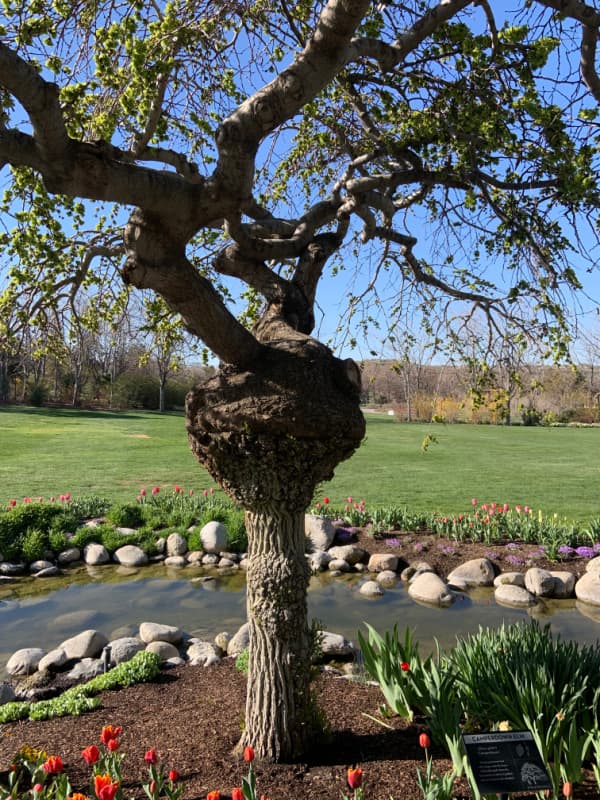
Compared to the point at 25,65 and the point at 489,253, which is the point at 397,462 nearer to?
the point at 489,253

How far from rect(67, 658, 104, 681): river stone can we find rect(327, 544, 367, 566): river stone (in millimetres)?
4449

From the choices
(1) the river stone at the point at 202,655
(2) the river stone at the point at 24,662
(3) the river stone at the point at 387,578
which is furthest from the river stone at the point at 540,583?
(2) the river stone at the point at 24,662

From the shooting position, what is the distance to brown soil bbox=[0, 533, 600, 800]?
3031 mm

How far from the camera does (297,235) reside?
13.6 feet

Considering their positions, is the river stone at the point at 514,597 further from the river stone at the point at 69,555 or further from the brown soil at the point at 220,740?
the river stone at the point at 69,555

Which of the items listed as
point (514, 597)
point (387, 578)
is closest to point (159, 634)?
point (387, 578)

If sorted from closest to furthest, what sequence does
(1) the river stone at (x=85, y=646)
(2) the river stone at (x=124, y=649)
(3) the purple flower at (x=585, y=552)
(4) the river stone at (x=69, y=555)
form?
(2) the river stone at (x=124, y=649) < (1) the river stone at (x=85, y=646) < (3) the purple flower at (x=585, y=552) < (4) the river stone at (x=69, y=555)

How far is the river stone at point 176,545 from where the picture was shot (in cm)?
932

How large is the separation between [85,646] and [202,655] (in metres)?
1.13

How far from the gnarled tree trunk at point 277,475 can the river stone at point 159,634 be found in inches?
103

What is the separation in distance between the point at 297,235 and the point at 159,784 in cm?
336

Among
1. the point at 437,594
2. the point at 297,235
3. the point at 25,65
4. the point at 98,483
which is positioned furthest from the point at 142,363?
the point at 98,483

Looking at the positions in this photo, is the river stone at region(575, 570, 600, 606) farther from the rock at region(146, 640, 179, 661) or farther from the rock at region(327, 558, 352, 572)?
the rock at region(146, 640, 179, 661)

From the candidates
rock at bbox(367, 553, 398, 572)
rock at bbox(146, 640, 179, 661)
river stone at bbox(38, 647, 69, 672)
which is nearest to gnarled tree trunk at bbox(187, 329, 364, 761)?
rock at bbox(146, 640, 179, 661)
